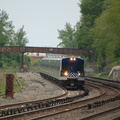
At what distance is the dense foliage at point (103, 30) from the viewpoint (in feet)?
136

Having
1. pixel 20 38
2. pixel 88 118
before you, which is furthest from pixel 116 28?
pixel 20 38

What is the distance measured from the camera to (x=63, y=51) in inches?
2717

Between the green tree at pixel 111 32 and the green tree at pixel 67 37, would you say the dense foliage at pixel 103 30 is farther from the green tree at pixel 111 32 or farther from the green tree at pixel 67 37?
the green tree at pixel 67 37

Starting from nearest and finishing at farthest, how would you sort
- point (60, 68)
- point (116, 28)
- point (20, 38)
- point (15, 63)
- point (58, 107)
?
1. point (58, 107)
2. point (60, 68)
3. point (116, 28)
4. point (15, 63)
5. point (20, 38)

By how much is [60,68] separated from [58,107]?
11.3 metres

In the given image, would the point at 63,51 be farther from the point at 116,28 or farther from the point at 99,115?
the point at 99,115

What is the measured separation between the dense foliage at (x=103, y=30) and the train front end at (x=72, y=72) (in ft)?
48.7

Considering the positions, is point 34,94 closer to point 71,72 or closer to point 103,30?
point 71,72

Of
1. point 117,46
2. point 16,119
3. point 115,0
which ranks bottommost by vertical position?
point 16,119

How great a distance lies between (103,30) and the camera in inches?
1880

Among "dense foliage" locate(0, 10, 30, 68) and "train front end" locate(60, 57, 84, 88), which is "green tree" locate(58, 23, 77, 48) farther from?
"train front end" locate(60, 57, 84, 88)

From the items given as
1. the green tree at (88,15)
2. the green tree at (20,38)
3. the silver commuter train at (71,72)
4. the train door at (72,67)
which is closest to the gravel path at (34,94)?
the silver commuter train at (71,72)

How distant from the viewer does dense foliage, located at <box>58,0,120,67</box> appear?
4141 cm

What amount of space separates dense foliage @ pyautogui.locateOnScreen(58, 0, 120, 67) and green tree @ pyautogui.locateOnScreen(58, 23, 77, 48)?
40.2 m
